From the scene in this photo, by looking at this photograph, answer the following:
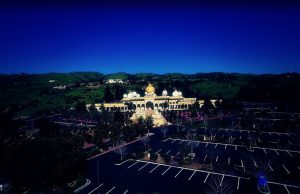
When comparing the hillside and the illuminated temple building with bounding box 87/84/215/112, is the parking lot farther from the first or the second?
the hillside

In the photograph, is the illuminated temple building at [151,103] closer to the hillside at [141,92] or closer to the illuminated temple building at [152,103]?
the illuminated temple building at [152,103]

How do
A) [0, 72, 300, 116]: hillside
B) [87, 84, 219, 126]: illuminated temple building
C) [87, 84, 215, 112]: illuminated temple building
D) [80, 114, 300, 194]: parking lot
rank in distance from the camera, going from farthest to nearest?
[0, 72, 300, 116]: hillside → [87, 84, 215, 112]: illuminated temple building → [87, 84, 219, 126]: illuminated temple building → [80, 114, 300, 194]: parking lot

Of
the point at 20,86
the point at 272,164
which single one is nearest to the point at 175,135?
the point at 272,164

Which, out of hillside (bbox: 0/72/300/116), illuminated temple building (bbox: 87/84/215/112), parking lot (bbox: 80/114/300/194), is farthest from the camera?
hillside (bbox: 0/72/300/116)

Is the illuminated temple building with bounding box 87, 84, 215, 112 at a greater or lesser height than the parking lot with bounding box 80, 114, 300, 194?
greater

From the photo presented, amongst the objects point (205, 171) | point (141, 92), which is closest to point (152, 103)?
point (141, 92)

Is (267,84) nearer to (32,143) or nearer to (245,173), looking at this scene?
(245,173)

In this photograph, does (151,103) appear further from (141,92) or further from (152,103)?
(141,92)

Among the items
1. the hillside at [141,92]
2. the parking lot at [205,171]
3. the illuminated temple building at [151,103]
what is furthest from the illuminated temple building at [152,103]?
the parking lot at [205,171]

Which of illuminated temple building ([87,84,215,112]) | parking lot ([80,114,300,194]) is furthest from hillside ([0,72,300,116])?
parking lot ([80,114,300,194])

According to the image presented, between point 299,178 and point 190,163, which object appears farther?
point 190,163

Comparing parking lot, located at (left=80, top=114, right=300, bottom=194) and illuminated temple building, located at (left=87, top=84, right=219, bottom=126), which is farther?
illuminated temple building, located at (left=87, top=84, right=219, bottom=126)
